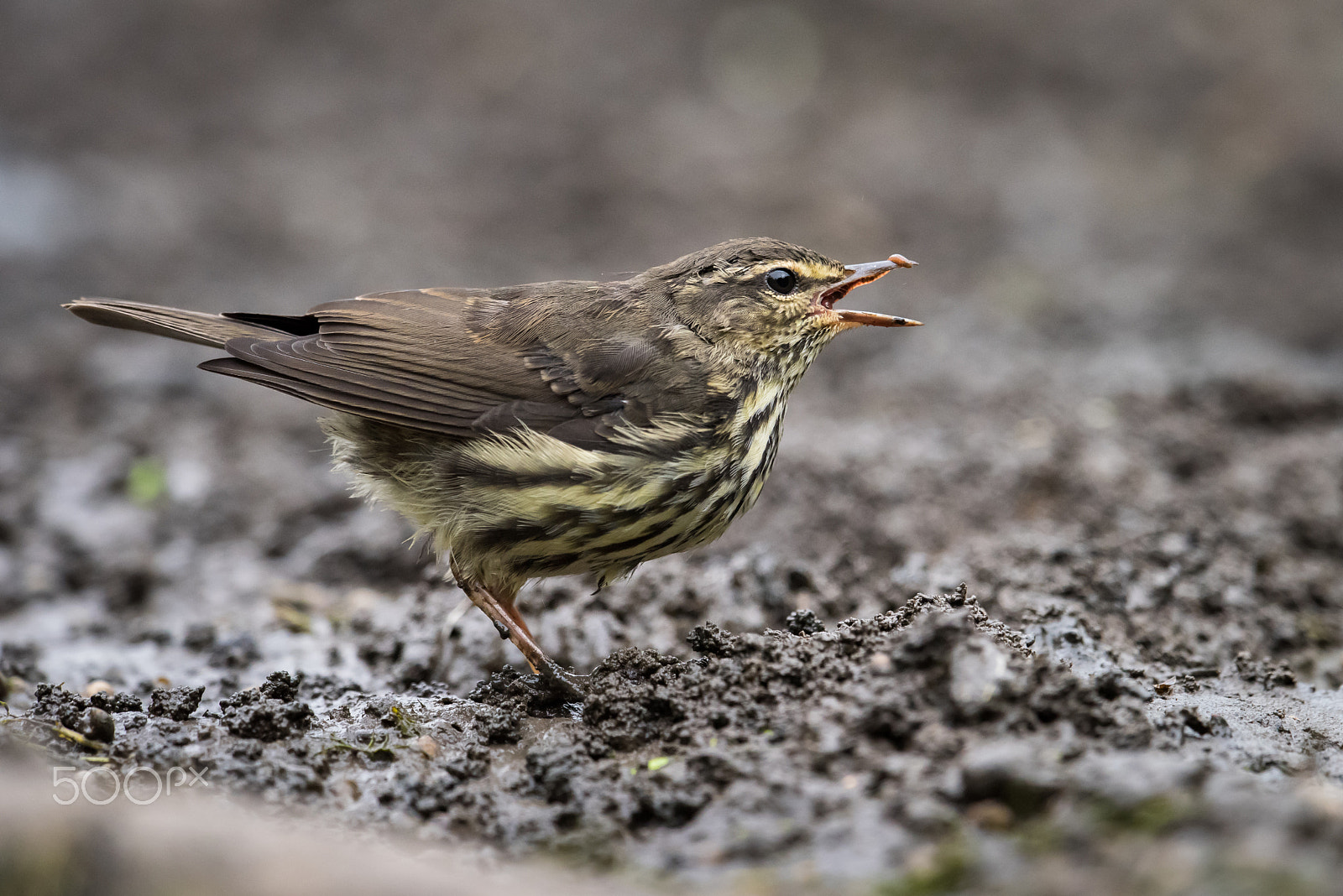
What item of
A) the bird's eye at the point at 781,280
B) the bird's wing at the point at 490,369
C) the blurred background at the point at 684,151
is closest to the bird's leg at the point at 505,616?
the bird's wing at the point at 490,369

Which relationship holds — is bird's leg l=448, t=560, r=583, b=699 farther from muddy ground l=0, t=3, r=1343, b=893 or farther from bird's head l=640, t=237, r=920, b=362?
bird's head l=640, t=237, r=920, b=362

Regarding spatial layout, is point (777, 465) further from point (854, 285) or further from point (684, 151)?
point (684, 151)

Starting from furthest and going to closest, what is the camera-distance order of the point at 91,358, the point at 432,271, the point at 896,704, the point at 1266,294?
the point at 432,271 < the point at 1266,294 < the point at 91,358 < the point at 896,704

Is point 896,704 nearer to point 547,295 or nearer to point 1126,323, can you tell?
point 547,295

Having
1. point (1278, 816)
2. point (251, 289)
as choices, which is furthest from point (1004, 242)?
point (1278, 816)

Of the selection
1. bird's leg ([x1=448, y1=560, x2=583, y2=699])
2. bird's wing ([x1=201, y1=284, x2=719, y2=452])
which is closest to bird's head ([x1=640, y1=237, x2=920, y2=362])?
A: bird's wing ([x1=201, y1=284, x2=719, y2=452])

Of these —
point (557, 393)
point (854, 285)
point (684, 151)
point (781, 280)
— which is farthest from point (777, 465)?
point (684, 151)

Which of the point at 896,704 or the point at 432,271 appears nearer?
the point at 896,704
